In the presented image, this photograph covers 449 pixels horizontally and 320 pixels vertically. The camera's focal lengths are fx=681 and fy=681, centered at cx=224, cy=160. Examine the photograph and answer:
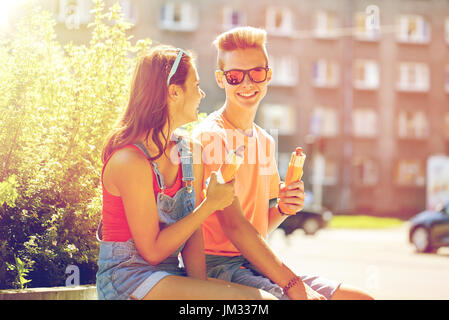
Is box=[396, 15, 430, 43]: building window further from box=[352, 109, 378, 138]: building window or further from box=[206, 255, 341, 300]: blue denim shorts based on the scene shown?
box=[206, 255, 341, 300]: blue denim shorts

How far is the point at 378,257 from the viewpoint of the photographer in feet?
48.2

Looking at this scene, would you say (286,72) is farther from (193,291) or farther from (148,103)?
(193,291)

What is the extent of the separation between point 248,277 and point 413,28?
36.6 meters

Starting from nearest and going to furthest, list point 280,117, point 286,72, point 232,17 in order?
1. point 232,17
2. point 286,72
3. point 280,117

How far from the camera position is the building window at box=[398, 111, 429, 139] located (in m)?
36.7

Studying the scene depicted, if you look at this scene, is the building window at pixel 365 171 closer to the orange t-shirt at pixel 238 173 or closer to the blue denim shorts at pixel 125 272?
the orange t-shirt at pixel 238 173

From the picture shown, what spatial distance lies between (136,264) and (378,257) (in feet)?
42.1

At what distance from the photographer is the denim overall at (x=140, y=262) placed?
247 centimetres

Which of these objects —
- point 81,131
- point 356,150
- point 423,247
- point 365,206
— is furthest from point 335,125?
point 81,131

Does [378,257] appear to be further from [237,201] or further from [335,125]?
[335,125]

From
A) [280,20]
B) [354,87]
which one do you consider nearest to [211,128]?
[280,20]

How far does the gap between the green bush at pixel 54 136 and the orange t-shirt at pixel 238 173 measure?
3.38 ft

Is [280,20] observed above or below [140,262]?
above

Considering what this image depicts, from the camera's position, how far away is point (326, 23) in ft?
118
